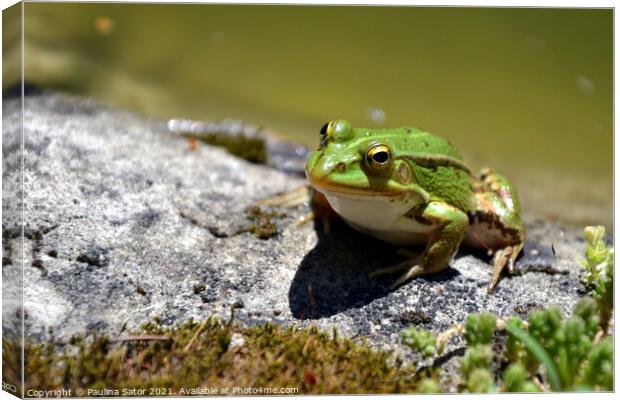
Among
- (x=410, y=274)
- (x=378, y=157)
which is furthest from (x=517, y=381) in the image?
(x=378, y=157)

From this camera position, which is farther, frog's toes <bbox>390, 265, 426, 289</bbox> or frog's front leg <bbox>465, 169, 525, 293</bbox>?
frog's front leg <bbox>465, 169, 525, 293</bbox>

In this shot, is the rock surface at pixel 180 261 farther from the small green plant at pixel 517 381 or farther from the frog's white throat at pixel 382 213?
the small green plant at pixel 517 381

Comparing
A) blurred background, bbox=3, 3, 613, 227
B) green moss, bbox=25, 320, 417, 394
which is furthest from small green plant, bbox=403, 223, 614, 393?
blurred background, bbox=3, 3, 613, 227

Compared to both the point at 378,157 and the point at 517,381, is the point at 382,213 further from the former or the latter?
the point at 517,381

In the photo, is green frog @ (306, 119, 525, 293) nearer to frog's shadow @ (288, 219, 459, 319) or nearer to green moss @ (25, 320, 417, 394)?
frog's shadow @ (288, 219, 459, 319)

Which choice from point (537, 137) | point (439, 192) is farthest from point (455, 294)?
point (537, 137)
